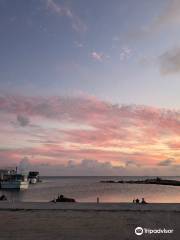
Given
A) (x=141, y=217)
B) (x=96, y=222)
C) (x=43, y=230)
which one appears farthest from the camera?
(x=141, y=217)

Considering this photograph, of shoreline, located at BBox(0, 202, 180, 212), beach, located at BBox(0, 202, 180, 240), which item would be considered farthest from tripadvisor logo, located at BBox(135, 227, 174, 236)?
shoreline, located at BBox(0, 202, 180, 212)

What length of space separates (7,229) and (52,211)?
4654 millimetres

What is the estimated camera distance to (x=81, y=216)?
54.9ft

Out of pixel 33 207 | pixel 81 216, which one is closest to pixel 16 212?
pixel 33 207

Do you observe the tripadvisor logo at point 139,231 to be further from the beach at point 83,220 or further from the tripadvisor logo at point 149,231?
the beach at point 83,220

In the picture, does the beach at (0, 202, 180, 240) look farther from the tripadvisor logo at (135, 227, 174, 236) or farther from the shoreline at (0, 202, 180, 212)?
the tripadvisor logo at (135, 227, 174, 236)

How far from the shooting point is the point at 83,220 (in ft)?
Answer: 51.5

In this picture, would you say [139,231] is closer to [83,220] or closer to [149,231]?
[149,231]

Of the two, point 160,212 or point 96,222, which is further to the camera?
point 160,212

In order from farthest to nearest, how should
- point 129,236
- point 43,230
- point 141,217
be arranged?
point 141,217 < point 43,230 < point 129,236

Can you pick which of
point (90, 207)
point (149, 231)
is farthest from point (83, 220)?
point (149, 231)

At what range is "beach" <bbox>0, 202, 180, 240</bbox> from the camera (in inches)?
502

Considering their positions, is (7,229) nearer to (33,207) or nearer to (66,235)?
(66,235)

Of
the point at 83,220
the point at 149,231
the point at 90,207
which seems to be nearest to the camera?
the point at 149,231
